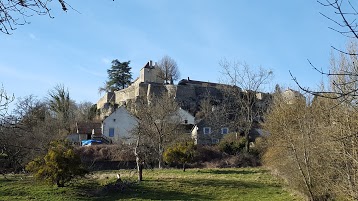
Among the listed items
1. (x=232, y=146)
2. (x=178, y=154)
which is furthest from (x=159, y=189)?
(x=232, y=146)

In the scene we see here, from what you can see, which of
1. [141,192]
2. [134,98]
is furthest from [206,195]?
[134,98]

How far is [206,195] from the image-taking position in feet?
68.6

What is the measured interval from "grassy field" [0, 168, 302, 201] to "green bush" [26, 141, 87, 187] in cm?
59

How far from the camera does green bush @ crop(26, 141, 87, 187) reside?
21.9 metres

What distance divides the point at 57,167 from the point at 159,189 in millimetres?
5653

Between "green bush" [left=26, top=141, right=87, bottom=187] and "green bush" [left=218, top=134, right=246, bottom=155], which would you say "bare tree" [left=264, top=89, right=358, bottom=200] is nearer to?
"green bush" [left=26, top=141, right=87, bottom=187]

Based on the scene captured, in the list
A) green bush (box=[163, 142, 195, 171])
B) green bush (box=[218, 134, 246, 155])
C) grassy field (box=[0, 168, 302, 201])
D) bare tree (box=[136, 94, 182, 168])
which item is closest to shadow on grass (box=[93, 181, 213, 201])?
grassy field (box=[0, 168, 302, 201])

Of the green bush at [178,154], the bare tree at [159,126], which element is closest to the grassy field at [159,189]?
the green bush at [178,154]

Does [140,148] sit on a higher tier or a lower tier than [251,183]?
higher

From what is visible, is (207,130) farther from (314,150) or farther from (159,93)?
(314,150)

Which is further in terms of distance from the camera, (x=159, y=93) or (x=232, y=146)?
(x=159, y=93)

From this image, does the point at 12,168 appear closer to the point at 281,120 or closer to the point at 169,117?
the point at 281,120

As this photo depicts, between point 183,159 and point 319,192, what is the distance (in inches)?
567

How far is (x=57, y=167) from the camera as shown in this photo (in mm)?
21891
